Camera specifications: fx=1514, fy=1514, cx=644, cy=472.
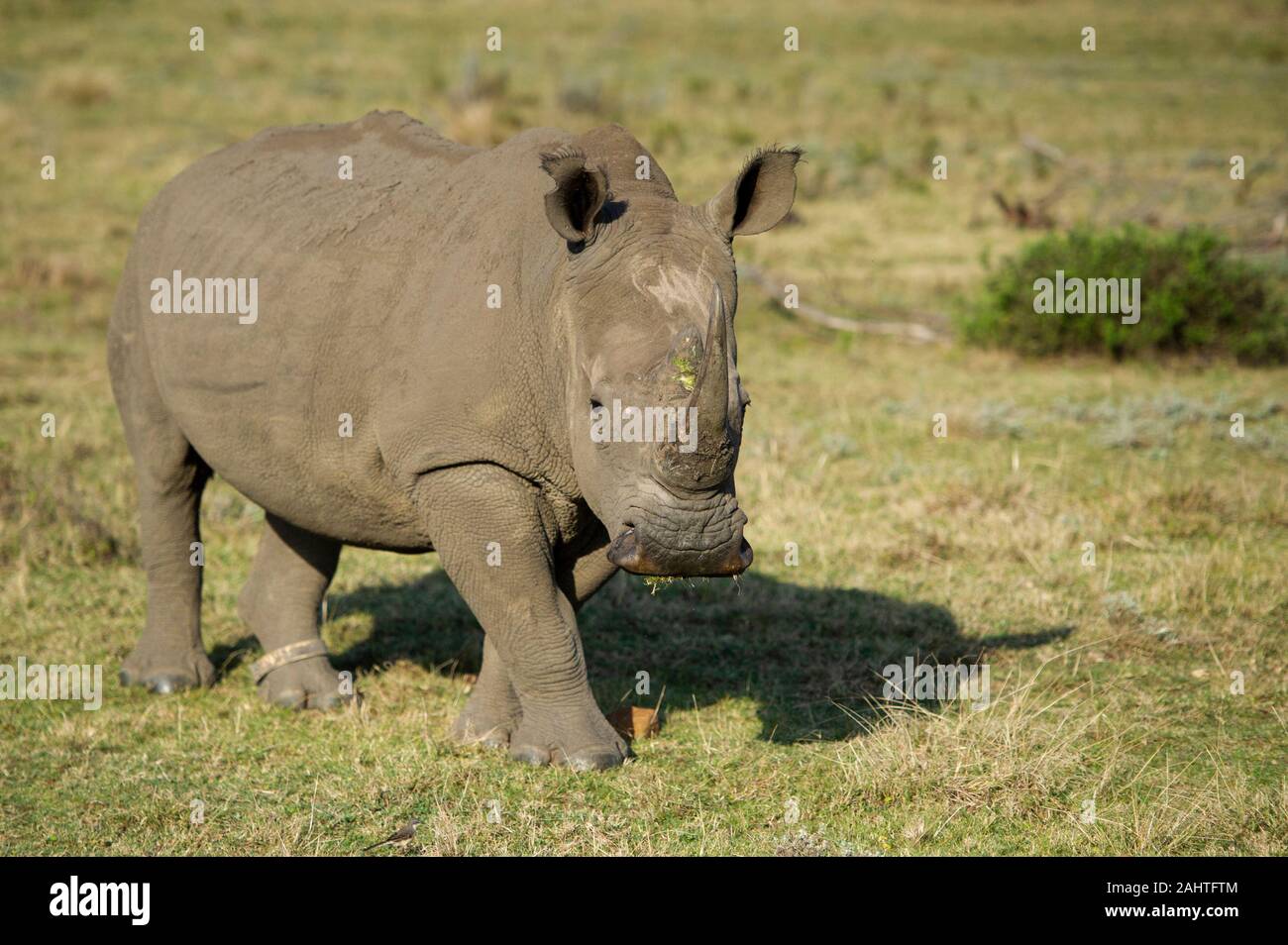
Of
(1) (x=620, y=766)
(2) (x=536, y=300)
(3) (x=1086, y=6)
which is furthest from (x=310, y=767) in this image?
(3) (x=1086, y=6)

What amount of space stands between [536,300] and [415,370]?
0.56 meters

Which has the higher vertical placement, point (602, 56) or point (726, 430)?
point (602, 56)

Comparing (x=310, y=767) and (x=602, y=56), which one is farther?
(x=602, y=56)

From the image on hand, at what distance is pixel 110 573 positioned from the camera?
28.6 ft

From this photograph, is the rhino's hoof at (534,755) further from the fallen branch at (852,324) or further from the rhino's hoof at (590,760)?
the fallen branch at (852,324)

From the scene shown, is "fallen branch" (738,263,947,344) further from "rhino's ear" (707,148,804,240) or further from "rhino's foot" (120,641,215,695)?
"rhino's ear" (707,148,804,240)

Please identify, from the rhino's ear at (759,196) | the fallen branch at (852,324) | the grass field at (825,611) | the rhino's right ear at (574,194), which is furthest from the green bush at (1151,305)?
the rhino's right ear at (574,194)

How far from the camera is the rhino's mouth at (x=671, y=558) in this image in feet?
15.8

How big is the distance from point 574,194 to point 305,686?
2929mm

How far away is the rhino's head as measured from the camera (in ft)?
15.7

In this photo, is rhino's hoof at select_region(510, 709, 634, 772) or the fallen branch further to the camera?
the fallen branch

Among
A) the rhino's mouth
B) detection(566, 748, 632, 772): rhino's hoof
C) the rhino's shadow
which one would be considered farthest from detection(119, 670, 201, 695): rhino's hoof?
the rhino's mouth

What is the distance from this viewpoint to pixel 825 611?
7.98 meters

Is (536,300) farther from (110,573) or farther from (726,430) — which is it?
(110,573)
